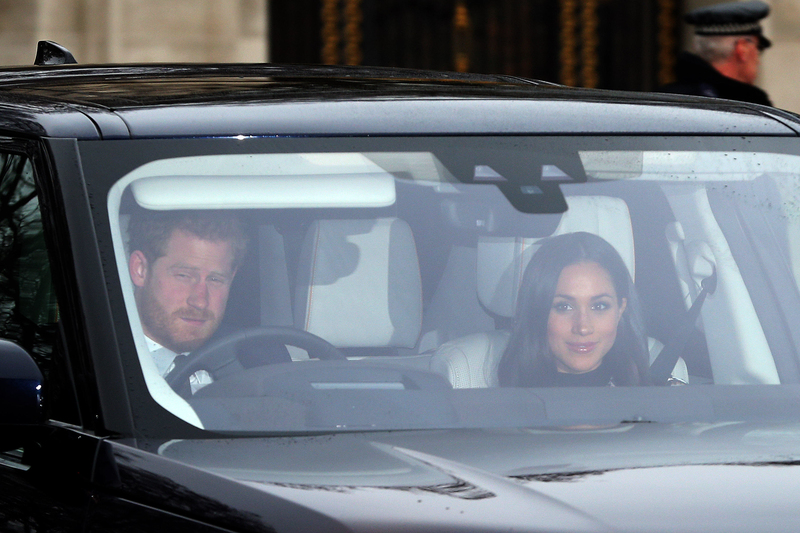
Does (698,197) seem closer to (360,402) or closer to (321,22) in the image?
(360,402)

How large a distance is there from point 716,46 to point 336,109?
433cm

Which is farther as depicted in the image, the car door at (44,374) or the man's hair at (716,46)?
the man's hair at (716,46)

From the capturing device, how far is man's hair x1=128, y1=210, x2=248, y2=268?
7.70ft

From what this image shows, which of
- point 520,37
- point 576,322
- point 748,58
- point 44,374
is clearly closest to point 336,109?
point 576,322

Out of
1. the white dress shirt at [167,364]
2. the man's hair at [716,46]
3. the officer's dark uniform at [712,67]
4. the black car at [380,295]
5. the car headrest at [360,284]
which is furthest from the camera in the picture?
the man's hair at [716,46]

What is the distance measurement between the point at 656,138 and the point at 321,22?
29.3 feet

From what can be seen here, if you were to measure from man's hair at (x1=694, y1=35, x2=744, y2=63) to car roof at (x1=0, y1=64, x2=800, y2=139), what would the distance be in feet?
12.2

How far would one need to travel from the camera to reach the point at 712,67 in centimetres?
642

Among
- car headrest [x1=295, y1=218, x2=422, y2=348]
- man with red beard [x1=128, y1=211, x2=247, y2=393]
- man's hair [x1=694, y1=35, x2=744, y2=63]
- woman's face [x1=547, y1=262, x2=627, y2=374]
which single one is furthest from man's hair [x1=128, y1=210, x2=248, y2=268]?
man's hair [x1=694, y1=35, x2=744, y2=63]

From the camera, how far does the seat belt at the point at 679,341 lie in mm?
2424

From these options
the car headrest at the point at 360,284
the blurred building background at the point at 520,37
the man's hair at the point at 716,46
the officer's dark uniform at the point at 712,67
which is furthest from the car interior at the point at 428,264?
the blurred building background at the point at 520,37

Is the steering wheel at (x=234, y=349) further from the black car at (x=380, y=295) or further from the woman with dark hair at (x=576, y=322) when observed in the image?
the woman with dark hair at (x=576, y=322)

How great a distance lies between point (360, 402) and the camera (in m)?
2.22

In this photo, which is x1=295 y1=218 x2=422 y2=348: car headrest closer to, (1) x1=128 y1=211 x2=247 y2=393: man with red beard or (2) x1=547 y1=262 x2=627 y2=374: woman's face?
(1) x1=128 y1=211 x2=247 y2=393: man with red beard
